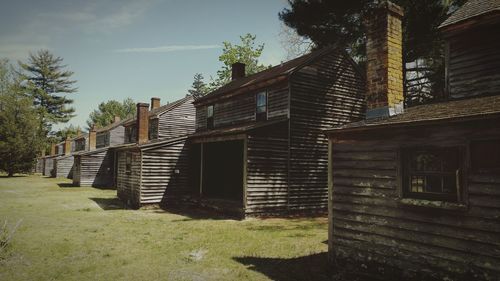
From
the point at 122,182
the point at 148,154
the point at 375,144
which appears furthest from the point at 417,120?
the point at 122,182

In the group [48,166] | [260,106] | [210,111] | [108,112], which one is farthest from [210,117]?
[108,112]

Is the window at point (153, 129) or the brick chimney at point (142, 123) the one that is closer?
the brick chimney at point (142, 123)

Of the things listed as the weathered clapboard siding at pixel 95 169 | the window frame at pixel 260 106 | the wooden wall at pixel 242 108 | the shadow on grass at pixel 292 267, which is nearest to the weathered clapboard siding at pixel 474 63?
the shadow on grass at pixel 292 267

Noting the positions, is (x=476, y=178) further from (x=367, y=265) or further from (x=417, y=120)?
(x=367, y=265)

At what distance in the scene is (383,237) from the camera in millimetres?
6730

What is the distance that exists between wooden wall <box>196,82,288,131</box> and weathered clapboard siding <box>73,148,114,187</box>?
14.6m

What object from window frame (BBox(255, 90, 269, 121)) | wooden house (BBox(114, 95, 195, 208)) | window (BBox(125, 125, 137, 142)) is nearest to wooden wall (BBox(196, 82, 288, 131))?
window frame (BBox(255, 90, 269, 121))

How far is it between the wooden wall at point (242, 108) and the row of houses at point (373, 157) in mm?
82

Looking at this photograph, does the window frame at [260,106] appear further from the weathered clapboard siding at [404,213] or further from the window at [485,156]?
the window at [485,156]

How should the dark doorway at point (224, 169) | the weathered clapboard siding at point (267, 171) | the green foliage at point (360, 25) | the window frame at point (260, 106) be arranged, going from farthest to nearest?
the dark doorway at point (224, 169)
the green foliage at point (360, 25)
the window frame at point (260, 106)
the weathered clapboard siding at point (267, 171)

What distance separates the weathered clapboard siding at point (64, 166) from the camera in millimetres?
45000

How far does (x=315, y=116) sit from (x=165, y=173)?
917 cm

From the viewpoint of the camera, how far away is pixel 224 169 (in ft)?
72.4

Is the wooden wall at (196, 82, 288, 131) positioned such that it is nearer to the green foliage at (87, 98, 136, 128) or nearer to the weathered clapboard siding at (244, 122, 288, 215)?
the weathered clapboard siding at (244, 122, 288, 215)
